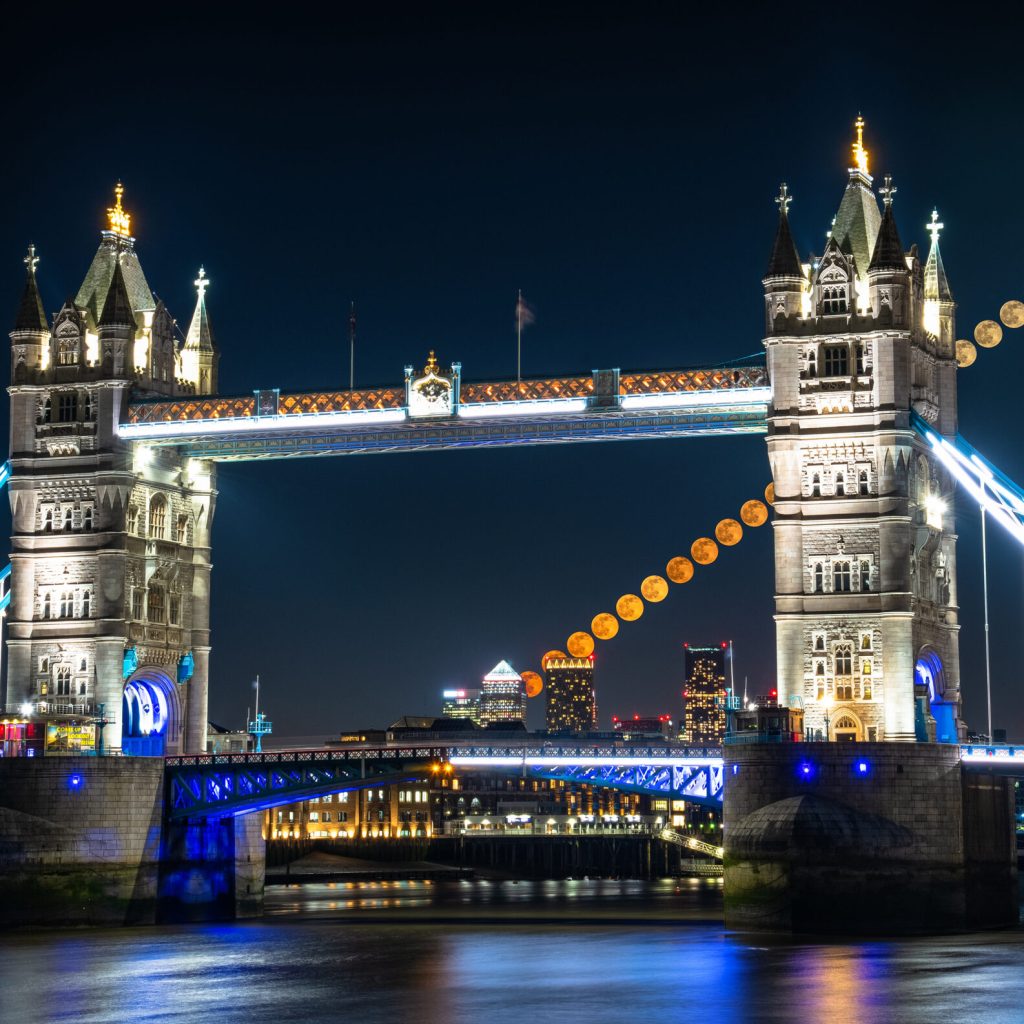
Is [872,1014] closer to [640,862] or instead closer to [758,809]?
[758,809]

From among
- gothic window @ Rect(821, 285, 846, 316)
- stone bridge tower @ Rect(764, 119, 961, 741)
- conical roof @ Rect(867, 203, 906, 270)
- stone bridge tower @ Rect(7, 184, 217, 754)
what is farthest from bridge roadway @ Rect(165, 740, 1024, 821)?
conical roof @ Rect(867, 203, 906, 270)

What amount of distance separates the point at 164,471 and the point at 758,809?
3515 cm

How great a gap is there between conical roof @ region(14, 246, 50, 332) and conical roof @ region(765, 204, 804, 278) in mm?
34335

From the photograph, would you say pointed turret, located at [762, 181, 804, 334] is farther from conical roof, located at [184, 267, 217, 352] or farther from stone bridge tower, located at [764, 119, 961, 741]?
conical roof, located at [184, 267, 217, 352]

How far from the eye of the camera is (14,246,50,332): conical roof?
4038 inches

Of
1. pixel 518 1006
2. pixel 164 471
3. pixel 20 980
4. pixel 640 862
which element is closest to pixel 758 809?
pixel 518 1006

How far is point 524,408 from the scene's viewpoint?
94250 mm

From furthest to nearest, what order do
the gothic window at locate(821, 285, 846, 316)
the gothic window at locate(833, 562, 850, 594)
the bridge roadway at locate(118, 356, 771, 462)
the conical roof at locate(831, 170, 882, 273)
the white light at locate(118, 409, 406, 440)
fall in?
the white light at locate(118, 409, 406, 440), the bridge roadway at locate(118, 356, 771, 462), the conical roof at locate(831, 170, 882, 273), the gothic window at locate(821, 285, 846, 316), the gothic window at locate(833, 562, 850, 594)

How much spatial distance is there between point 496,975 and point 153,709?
112ft

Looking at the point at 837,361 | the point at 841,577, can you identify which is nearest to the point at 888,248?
the point at 837,361

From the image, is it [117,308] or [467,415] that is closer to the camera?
[467,415]

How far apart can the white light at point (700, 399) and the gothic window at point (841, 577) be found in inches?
294

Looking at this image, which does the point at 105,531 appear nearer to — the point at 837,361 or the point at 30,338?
the point at 30,338

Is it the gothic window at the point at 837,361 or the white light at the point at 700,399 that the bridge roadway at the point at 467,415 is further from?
the gothic window at the point at 837,361
